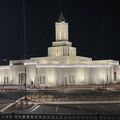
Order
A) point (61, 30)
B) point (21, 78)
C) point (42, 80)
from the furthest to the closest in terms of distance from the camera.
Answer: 1. point (61, 30)
2. point (42, 80)
3. point (21, 78)

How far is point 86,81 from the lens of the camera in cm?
7456

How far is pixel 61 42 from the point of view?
77000mm

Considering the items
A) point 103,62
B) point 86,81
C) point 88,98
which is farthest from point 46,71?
point 88,98

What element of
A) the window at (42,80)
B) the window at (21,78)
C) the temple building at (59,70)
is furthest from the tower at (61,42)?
the window at (21,78)

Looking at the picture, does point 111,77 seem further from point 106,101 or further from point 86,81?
point 106,101

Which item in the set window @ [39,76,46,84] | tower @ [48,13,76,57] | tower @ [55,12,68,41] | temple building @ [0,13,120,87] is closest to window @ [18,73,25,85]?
temple building @ [0,13,120,87]

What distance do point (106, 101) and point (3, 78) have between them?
38.3 m

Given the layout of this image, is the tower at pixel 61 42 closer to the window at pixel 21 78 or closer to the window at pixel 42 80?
the window at pixel 42 80

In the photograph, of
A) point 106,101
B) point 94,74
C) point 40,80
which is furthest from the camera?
point 94,74

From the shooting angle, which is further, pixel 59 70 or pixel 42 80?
pixel 59 70

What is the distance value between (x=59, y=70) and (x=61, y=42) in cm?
750

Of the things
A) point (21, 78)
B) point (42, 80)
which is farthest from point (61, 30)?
point (21, 78)

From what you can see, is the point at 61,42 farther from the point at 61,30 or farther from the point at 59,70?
the point at 59,70

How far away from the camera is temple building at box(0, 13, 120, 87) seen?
232 feet
